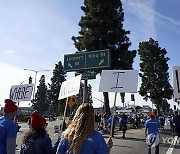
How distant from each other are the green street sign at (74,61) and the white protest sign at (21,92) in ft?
29.5

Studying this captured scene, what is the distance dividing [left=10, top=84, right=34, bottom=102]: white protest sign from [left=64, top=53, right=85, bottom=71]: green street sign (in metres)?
8.98

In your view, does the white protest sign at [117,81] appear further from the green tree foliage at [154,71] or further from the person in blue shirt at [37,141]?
the green tree foliage at [154,71]

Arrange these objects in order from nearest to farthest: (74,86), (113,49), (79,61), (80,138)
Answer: (80,138) → (74,86) → (79,61) → (113,49)

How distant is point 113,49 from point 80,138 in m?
29.4

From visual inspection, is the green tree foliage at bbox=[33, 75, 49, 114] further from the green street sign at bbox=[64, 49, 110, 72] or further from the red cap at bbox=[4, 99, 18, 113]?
the red cap at bbox=[4, 99, 18, 113]

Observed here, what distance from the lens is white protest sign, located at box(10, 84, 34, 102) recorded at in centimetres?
1159

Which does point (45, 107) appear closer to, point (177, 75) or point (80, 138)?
point (177, 75)

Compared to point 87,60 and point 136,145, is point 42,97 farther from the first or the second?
point 136,145

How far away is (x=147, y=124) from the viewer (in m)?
11.6

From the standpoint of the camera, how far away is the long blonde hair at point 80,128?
146 inches

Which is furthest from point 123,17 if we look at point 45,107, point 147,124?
point 45,107

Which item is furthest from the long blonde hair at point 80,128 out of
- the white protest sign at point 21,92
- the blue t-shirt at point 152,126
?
the blue t-shirt at point 152,126

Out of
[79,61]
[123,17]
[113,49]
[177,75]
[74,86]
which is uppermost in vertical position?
[123,17]

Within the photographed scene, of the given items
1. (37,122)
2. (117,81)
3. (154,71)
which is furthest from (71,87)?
(154,71)
